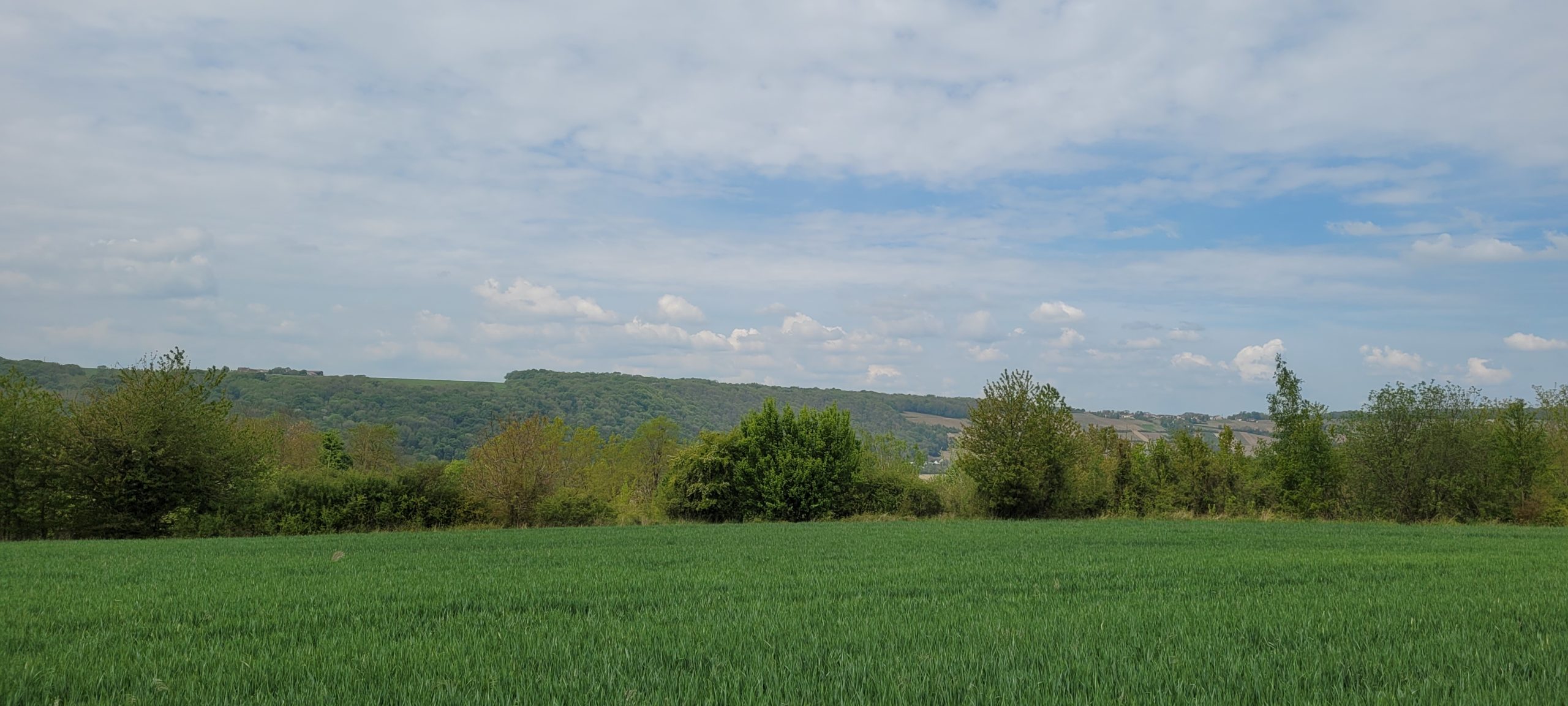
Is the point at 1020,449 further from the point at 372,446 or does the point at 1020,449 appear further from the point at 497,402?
the point at 497,402

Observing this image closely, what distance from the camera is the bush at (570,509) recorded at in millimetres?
32125

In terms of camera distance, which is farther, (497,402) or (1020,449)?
(497,402)

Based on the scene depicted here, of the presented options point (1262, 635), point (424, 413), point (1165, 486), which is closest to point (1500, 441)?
point (1165, 486)

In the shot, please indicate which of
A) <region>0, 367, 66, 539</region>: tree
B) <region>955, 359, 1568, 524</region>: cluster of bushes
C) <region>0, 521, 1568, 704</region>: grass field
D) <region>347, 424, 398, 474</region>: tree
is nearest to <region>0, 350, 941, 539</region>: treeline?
<region>0, 367, 66, 539</region>: tree

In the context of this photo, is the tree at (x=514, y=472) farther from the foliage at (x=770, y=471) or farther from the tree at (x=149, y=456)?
the tree at (x=149, y=456)

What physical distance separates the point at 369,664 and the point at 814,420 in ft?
108

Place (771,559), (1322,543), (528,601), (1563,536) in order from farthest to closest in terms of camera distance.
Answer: (1563,536) < (1322,543) < (771,559) < (528,601)

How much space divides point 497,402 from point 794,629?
124927mm

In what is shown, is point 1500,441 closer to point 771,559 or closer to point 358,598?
point 771,559

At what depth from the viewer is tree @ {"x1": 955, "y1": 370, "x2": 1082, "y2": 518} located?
33281mm

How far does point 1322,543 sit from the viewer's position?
1862cm

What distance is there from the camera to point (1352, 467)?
110 feet

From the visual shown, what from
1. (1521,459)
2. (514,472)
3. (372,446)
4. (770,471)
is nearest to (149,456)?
(514,472)

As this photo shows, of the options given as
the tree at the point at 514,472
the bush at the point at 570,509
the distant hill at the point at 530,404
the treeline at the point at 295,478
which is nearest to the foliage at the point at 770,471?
the treeline at the point at 295,478
